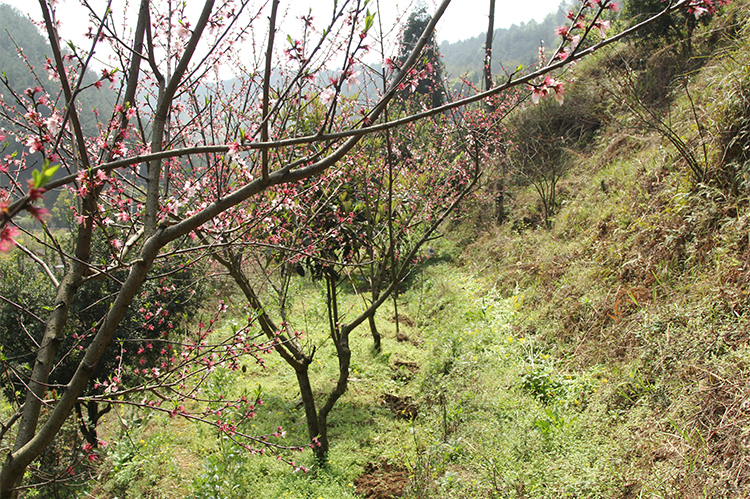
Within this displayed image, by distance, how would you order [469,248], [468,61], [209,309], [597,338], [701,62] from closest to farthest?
[597,338]
[701,62]
[209,309]
[469,248]
[468,61]

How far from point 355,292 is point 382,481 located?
6.80 feet

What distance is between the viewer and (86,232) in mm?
1483

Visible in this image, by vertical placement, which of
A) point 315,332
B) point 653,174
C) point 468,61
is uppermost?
point 468,61

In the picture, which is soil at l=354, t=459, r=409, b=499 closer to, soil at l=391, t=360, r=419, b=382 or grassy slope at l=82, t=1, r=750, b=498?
grassy slope at l=82, t=1, r=750, b=498

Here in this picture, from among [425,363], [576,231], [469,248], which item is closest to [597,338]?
[425,363]

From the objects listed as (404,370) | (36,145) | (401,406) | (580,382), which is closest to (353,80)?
(36,145)

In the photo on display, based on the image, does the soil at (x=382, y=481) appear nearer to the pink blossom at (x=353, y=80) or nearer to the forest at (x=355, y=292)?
the forest at (x=355, y=292)

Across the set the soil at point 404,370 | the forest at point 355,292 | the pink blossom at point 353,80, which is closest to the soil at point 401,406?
the forest at point 355,292

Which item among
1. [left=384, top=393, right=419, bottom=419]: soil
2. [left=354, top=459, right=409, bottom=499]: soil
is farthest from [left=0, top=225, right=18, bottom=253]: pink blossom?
[left=384, top=393, right=419, bottom=419]: soil

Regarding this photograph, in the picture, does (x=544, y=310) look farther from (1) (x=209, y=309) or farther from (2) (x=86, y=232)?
(1) (x=209, y=309)

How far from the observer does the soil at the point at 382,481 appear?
131 inches

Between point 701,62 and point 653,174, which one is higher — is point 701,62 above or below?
above

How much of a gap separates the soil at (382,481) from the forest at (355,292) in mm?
18

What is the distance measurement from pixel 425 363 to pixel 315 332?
230cm
